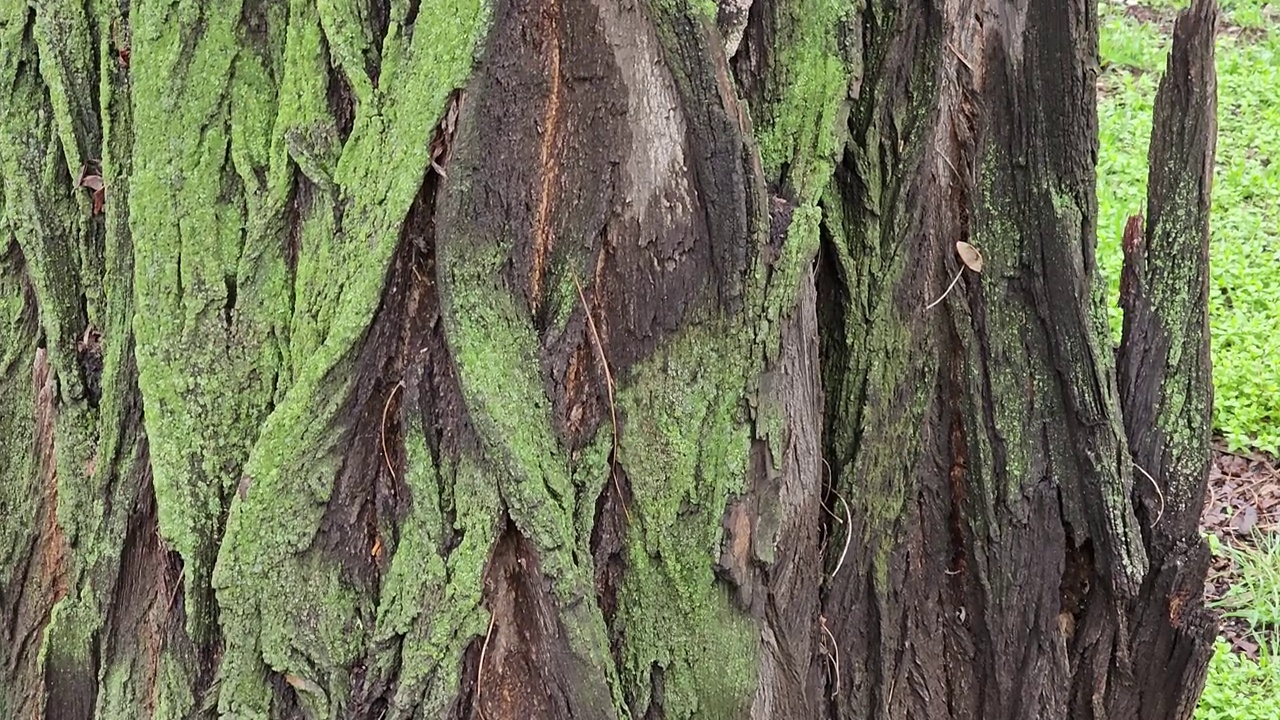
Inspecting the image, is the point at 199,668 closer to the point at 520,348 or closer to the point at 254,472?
the point at 254,472

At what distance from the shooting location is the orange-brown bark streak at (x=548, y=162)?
1354 millimetres

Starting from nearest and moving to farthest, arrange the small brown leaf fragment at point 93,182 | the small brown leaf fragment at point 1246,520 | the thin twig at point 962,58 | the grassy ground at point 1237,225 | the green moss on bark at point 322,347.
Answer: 1. the green moss on bark at point 322,347
2. the small brown leaf fragment at point 93,182
3. the thin twig at point 962,58
4. the grassy ground at point 1237,225
5. the small brown leaf fragment at point 1246,520

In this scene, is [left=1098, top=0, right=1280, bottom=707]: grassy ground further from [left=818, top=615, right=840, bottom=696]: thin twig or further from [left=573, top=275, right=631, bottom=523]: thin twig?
[left=573, top=275, right=631, bottom=523]: thin twig

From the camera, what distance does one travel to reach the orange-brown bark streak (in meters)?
1.35

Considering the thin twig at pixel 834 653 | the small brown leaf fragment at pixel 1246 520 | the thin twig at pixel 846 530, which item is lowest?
the thin twig at pixel 834 653

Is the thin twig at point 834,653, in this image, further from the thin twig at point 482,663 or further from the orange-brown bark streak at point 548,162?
the orange-brown bark streak at point 548,162

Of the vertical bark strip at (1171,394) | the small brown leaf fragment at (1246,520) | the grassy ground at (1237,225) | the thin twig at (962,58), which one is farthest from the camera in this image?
the small brown leaf fragment at (1246,520)

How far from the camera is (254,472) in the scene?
1396 mm

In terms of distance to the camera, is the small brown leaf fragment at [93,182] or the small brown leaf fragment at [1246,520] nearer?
the small brown leaf fragment at [93,182]

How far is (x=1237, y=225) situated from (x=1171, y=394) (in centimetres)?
377

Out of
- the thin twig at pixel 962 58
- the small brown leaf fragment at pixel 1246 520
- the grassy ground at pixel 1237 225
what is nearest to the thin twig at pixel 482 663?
the thin twig at pixel 962 58

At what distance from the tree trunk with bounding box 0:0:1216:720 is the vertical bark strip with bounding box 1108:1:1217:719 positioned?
0.48 metres

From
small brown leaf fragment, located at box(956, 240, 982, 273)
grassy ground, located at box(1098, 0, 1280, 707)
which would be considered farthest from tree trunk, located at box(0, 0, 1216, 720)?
grassy ground, located at box(1098, 0, 1280, 707)

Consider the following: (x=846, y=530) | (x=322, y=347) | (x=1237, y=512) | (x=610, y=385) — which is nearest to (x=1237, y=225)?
→ (x=1237, y=512)
